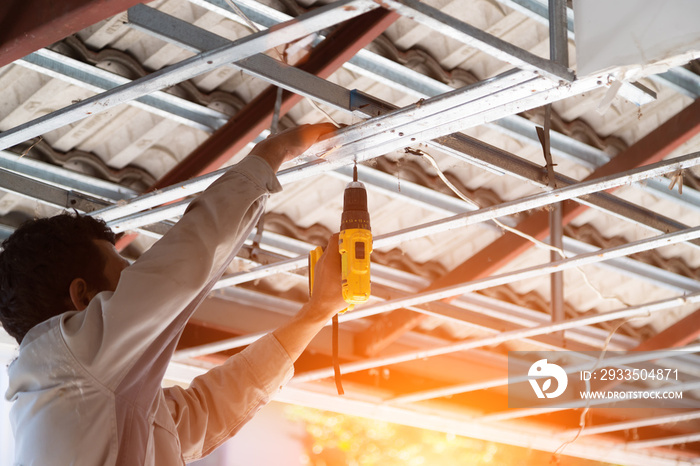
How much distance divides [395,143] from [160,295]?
1278 millimetres

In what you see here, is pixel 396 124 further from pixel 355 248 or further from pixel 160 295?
pixel 160 295

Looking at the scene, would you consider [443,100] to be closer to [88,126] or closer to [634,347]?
[88,126]

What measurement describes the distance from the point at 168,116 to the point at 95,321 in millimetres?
2260

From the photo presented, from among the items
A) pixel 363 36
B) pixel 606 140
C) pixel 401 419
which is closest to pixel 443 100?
pixel 363 36

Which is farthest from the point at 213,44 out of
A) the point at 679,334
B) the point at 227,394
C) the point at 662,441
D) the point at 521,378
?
the point at 662,441

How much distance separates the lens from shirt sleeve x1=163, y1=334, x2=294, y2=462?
6.61 feet

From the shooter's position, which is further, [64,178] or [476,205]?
[64,178]

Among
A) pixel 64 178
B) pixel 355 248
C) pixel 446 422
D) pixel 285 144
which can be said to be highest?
pixel 64 178

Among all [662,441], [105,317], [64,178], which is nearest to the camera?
[105,317]

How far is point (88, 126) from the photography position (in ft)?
12.2

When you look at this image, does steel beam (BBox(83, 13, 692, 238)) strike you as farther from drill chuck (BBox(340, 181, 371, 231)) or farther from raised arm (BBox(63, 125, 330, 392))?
raised arm (BBox(63, 125, 330, 392))

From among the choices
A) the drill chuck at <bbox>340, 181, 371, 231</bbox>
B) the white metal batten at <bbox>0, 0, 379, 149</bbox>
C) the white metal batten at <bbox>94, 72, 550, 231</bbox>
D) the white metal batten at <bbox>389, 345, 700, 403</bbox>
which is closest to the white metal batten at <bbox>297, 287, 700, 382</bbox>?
the white metal batten at <bbox>389, 345, 700, 403</bbox>

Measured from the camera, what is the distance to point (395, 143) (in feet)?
8.49

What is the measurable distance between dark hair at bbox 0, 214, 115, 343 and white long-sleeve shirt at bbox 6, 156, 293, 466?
4.3 inches
